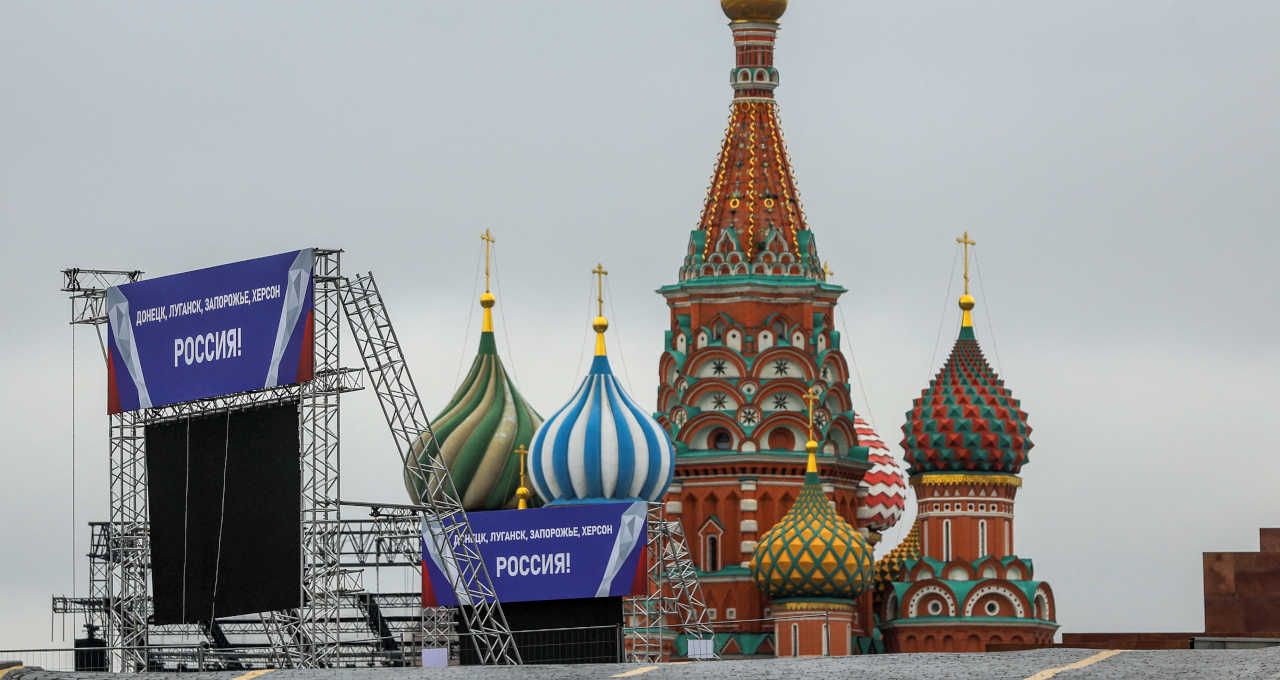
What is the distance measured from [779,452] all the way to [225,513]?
23949mm

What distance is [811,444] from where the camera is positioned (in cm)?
9775

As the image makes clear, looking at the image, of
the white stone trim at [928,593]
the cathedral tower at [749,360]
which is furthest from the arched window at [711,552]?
the white stone trim at [928,593]

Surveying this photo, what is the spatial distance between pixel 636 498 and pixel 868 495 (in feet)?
34.4

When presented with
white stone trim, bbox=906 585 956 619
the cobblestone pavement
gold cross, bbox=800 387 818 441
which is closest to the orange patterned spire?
gold cross, bbox=800 387 818 441

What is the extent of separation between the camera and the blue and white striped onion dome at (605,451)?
95.9 m

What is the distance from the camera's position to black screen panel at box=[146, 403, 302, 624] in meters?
78.0

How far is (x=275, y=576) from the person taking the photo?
78062 mm

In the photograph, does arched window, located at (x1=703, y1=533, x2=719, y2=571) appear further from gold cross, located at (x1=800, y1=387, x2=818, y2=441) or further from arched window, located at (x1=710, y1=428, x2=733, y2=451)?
gold cross, located at (x1=800, y1=387, x2=818, y2=441)

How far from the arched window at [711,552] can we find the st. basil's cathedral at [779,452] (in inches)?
2.7

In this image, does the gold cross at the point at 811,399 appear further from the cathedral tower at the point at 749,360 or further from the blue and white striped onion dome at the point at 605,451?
the blue and white striped onion dome at the point at 605,451

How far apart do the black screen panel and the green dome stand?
79.5 ft

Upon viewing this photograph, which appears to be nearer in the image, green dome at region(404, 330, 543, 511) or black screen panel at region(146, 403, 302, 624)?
black screen panel at region(146, 403, 302, 624)

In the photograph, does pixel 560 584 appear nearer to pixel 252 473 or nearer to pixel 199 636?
pixel 199 636

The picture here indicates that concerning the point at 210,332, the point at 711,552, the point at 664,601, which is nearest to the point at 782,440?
the point at 711,552
